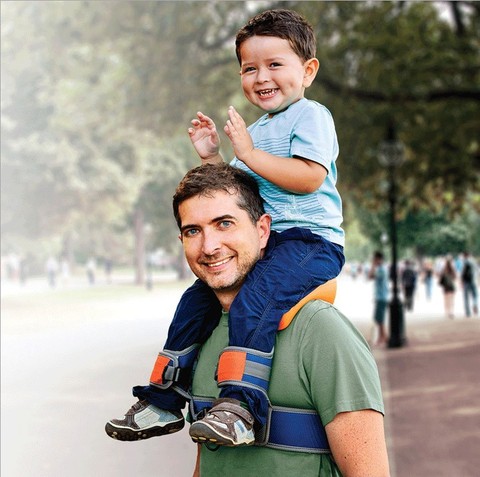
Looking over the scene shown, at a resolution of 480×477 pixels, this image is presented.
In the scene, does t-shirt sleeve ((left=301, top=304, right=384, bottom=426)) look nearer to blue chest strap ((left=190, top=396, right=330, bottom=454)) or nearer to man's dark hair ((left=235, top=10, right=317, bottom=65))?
blue chest strap ((left=190, top=396, right=330, bottom=454))

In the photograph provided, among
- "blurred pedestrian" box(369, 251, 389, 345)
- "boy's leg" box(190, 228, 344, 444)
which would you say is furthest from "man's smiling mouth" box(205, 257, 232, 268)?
"blurred pedestrian" box(369, 251, 389, 345)

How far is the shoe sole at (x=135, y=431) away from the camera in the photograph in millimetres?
2285

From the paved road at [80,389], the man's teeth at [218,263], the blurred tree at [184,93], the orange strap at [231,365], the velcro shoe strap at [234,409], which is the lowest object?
the paved road at [80,389]

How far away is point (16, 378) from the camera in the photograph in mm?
15039

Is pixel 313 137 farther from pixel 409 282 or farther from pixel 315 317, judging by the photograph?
pixel 409 282

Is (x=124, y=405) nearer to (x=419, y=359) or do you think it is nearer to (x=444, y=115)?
(x=419, y=359)

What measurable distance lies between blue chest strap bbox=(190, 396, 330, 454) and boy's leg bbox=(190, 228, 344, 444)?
0.04m

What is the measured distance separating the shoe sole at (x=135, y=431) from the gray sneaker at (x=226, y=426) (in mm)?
359

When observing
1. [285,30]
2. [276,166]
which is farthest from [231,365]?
[285,30]

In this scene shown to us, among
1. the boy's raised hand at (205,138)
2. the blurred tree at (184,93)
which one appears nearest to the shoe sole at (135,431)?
the boy's raised hand at (205,138)

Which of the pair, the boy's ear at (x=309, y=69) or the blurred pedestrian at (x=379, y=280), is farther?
the blurred pedestrian at (x=379, y=280)

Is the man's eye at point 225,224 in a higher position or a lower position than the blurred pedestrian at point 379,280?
higher

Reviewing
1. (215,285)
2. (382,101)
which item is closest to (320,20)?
(382,101)

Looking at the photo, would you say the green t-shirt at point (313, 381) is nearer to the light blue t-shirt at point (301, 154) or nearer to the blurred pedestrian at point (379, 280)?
the light blue t-shirt at point (301, 154)
